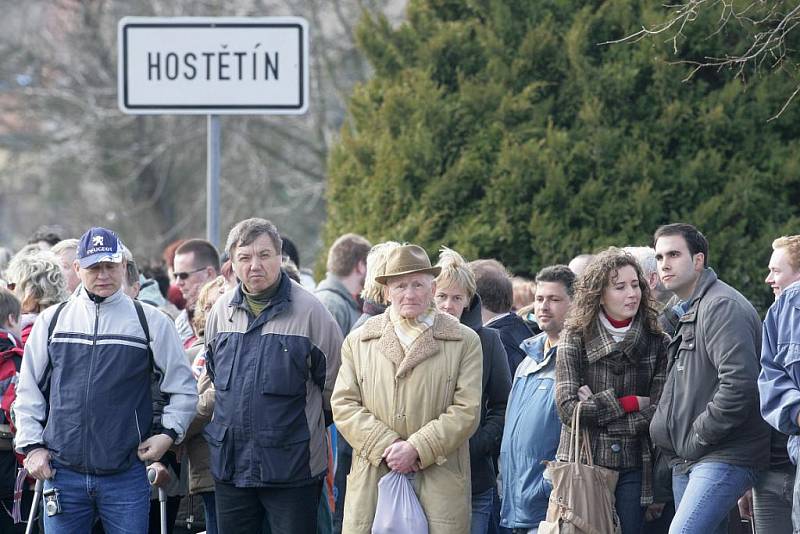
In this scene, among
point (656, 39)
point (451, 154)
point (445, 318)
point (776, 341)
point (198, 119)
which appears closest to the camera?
point (776, 341)

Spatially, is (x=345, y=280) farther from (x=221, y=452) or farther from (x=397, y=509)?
(x=397, y=509)

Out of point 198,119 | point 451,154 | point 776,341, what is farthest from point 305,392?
point 198,119

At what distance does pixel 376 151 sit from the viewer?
31.1 feet

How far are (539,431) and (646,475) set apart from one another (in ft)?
1.83

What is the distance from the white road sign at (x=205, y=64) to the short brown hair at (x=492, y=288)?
5.89 ft

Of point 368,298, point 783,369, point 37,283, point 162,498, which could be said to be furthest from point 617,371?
point 37,283

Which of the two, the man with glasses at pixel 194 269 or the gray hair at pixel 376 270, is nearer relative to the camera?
the gray hair at pixel 376 270

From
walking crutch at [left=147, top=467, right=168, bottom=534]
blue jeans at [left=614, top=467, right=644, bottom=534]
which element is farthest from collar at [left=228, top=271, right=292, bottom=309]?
blue jeans at [left=614, top=467, right=644, bottom=534]

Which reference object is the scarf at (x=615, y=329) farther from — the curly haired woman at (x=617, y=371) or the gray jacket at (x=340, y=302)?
the gray jacket at (x=340, y=302)

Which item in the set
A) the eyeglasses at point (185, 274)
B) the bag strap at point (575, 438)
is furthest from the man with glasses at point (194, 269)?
the bag strap at point (575, 438)

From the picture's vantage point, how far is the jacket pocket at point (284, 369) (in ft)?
20.0

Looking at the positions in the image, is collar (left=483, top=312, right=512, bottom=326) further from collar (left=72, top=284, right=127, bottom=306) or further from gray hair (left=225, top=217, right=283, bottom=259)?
collar (left=72, top=284, right=127, bottom=306)

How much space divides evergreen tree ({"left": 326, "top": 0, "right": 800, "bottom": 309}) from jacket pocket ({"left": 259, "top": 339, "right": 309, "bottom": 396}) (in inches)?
117

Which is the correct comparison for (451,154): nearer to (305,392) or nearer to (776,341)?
(305,392)
